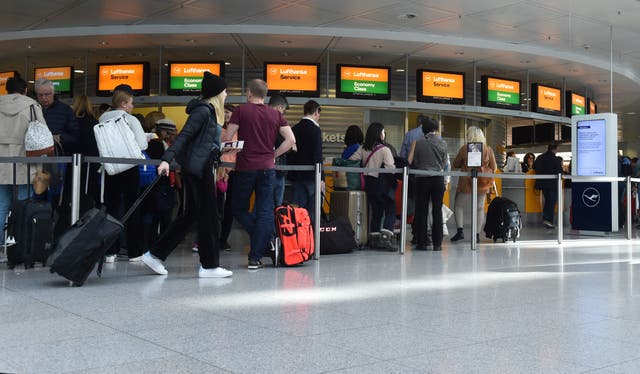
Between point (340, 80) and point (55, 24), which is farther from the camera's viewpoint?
point (340, 80)

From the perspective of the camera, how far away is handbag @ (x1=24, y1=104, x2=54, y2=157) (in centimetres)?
478

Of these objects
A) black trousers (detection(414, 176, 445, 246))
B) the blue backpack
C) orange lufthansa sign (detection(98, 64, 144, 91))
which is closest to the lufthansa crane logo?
black trousers (detection(414, 176, 445, 246))

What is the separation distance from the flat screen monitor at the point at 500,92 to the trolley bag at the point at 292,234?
27.2 feet

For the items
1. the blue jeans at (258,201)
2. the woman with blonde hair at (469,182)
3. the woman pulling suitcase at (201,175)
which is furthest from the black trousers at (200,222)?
the woman with blonde hair at (469,182)

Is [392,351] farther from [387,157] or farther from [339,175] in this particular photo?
[339,175]

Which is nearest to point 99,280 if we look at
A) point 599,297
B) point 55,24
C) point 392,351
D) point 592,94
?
point 392,351

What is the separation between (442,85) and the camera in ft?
Result: 39.8

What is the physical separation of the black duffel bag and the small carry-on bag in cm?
208

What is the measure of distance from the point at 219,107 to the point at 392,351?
2659 mm

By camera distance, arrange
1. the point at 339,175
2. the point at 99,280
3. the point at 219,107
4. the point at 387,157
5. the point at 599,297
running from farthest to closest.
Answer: the point at 339,175, the point at 387,157, the point at 219,107, the point at 99,280, the point at 599,297

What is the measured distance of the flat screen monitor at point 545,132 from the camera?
16625 millimetres

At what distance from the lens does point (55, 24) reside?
10.4 meters

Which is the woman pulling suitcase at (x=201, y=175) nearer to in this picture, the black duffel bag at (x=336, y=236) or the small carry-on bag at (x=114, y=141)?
the small carry-on bag at (x=114, y=141)

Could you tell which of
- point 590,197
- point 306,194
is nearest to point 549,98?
point 590,197
